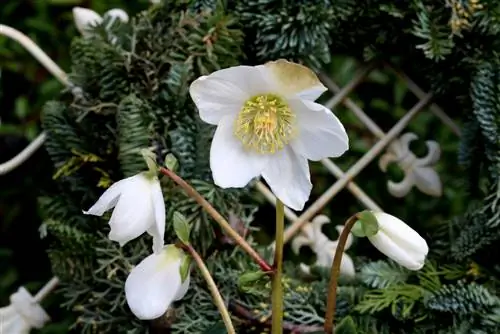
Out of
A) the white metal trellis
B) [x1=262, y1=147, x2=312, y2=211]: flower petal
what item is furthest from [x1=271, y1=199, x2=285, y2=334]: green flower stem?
the white metal trellis

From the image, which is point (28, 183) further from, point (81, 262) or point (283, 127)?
point (283, 127)

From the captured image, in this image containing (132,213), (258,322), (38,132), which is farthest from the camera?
(38,132)

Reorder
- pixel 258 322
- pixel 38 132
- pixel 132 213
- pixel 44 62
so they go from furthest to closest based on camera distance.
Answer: pixel 38 132, pixel 44 62, pixel 258 322, pixel 132 213

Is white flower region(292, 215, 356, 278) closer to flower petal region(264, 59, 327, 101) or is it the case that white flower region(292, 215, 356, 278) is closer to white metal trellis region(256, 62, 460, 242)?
white metal trellis region(256, 62, 460, 242)

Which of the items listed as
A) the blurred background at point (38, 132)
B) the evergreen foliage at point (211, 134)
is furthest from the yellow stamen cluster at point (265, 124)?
the blurred background at point (38, 132)

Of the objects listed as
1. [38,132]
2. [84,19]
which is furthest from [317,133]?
[38,132]

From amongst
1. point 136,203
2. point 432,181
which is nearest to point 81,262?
point 136,203

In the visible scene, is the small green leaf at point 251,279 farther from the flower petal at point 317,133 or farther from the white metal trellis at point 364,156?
the white metal trellis at point 364,156

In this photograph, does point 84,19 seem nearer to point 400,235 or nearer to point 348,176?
point 348,176
